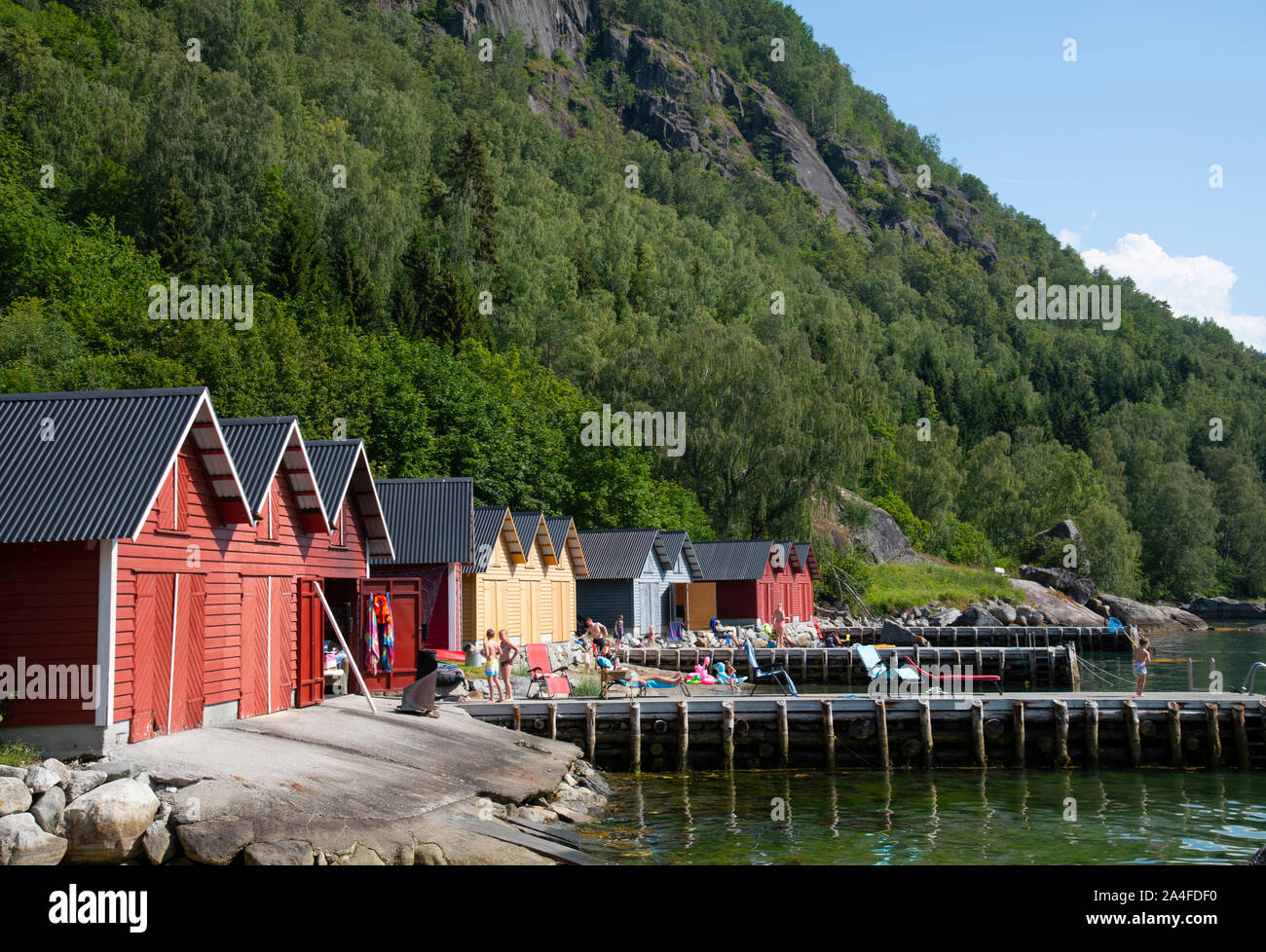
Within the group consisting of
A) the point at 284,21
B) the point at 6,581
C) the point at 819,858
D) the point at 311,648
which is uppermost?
the point at 284,21

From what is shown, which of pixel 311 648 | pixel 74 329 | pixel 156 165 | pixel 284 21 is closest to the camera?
pixel 311 648

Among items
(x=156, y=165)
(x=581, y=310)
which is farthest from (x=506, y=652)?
(x=581, y=310)

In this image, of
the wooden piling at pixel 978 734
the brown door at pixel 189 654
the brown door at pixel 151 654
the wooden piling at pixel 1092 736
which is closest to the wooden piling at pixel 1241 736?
the wooden piling at pixel 1092 736

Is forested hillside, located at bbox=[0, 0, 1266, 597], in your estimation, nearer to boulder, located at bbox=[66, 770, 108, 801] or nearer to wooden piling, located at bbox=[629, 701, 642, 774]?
wooden piling, located at bbox=[629, 701, 642, 774]

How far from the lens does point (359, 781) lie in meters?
14.9

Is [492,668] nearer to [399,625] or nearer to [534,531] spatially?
[399,625]

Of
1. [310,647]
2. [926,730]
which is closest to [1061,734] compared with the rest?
[926,730]

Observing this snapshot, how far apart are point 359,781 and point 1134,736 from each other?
1699 centimetres

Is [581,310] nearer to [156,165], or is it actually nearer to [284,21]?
[156,165]

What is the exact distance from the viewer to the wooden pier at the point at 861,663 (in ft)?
145

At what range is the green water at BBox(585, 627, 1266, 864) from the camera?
16.0 m

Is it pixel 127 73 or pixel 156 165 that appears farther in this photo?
pixel 127 73
